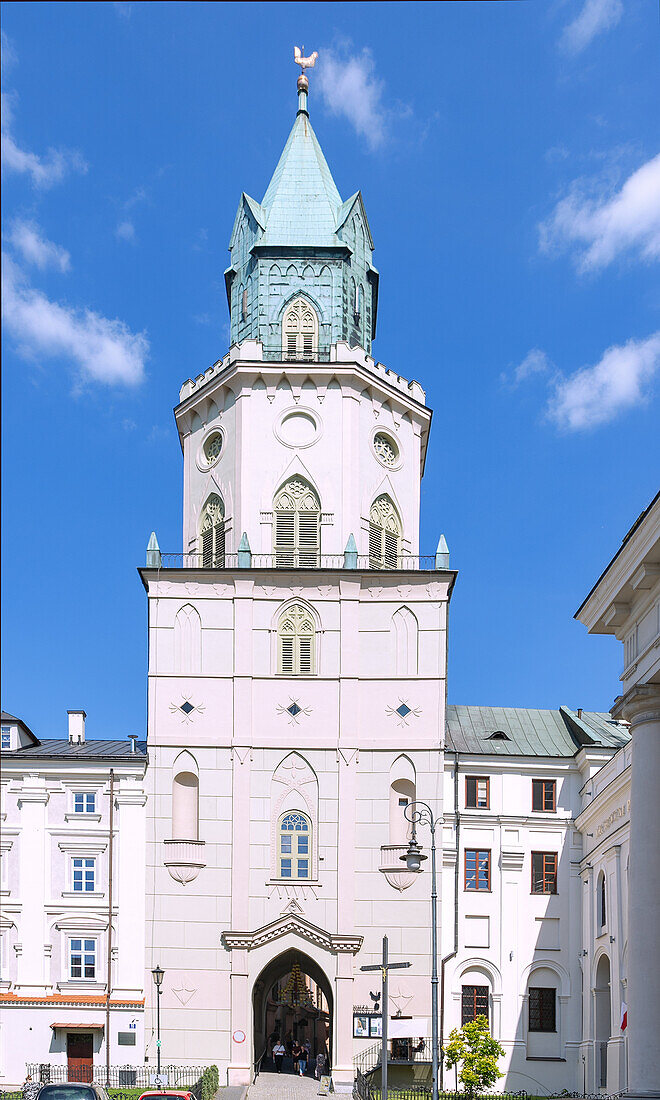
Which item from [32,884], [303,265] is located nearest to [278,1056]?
[32,884]

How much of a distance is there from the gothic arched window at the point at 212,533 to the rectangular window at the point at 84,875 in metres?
14.4

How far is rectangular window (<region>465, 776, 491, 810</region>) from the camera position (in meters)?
64.6

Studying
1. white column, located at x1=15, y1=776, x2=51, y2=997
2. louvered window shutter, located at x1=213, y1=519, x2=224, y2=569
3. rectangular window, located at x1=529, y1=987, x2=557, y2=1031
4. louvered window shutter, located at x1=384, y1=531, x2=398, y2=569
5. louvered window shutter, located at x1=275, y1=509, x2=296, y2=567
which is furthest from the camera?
louvered window shutter, located at x1=384, y1=531, x2=398, y2=569

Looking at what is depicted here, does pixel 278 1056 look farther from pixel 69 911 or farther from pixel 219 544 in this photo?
pixel 219 544

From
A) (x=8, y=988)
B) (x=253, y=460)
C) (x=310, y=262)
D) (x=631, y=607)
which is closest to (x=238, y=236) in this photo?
(x=310, y=262)

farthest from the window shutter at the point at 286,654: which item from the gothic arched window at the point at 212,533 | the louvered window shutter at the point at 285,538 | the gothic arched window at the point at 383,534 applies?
the gothic arched window at the point at 383,534

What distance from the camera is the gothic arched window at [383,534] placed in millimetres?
67312

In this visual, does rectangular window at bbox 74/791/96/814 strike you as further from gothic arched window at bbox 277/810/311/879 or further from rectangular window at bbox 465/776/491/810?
rectangular window at bbox 465/776/491/810

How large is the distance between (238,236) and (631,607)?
47695 millimetres

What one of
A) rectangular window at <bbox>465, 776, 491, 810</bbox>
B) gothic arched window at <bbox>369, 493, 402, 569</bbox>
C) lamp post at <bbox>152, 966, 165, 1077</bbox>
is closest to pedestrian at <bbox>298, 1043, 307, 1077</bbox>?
lamp post at <bbox>152, 966, 165, 1077</bbox>

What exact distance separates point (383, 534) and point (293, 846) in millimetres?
15082

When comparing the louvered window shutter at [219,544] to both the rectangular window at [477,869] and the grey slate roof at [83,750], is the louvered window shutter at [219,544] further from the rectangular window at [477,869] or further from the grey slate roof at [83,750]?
the rectangular window at [477,869]

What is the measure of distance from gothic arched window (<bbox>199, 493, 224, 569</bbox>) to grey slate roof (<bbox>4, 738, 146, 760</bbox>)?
8879mm

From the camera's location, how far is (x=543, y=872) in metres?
64.0
